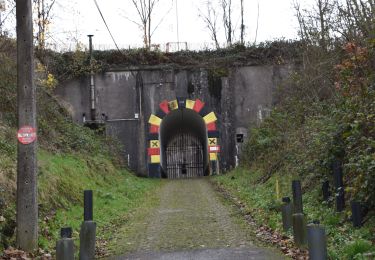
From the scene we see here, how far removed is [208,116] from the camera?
25547mm

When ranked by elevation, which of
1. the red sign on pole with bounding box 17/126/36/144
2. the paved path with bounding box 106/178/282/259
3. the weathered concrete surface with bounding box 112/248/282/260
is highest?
the red sign on pole with bounding box 17/126/36/144

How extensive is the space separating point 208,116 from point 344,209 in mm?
17126

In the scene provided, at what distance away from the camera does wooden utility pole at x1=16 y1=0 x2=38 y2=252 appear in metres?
7.78

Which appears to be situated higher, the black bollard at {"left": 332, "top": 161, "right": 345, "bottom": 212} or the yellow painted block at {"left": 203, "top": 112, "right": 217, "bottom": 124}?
the yellow painted block at {"left": 203, "top": 112, "right": 217, "bottom": 124}

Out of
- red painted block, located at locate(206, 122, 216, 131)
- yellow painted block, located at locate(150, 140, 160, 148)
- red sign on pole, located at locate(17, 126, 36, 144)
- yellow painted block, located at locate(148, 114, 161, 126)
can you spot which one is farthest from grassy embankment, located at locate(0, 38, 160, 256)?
red painted block, located at locate(206, 122, 216, 131)

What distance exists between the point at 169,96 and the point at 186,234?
16909 mm

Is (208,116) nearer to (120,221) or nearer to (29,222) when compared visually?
(120,221)

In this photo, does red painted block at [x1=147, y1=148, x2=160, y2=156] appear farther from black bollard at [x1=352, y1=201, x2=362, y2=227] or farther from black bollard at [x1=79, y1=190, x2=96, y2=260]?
black bollard at [x1=352, y1=201, x2=362, y2=227]

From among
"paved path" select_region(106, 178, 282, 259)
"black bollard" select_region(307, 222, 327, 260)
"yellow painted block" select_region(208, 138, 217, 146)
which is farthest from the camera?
"yellow painted block" select_region(208, 138, 217, 146)

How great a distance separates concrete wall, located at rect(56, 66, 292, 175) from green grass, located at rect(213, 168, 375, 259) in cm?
749

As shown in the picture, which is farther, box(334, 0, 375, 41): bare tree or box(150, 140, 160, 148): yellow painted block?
box(150, 140, 160, 148): yellow painted block

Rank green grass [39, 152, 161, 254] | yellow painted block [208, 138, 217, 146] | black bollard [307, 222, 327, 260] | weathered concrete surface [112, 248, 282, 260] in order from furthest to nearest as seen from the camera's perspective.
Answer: yellow painted block [208, 138, 217, 146] < green grass [39, 152, 161, 254] < weathered concrete surface [112, 248, 282, 260] < black bollard [307, 222, 327, 260]

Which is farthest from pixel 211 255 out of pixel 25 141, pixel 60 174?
pixel 60 174

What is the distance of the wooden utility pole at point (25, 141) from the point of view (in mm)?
7781
